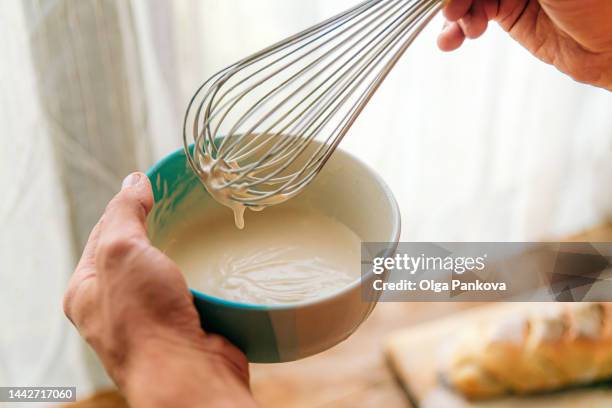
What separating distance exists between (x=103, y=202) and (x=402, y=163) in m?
0.44

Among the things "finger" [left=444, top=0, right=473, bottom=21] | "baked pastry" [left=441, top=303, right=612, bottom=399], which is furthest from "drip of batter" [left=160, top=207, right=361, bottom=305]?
"baked pastry" [left=441, top=303, right=612, bottom=399]

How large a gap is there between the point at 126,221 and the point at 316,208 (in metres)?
0.20

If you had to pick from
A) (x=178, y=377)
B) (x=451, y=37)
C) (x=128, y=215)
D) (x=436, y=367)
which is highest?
(x=451, y=37)

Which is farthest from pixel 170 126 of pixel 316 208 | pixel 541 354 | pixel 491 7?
pixel 541 354

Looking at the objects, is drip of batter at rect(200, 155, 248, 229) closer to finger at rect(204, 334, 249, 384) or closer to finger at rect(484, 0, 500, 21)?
finger at rect(204, 334, 249, 384)

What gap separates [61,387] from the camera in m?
0.94

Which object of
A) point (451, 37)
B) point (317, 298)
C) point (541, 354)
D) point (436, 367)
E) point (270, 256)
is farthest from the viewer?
point (436, 367)

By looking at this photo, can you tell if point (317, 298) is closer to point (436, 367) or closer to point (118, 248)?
point (118, 248)

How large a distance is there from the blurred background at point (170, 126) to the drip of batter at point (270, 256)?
270 millimetres

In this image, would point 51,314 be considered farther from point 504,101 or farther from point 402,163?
point 504,101

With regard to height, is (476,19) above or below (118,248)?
above

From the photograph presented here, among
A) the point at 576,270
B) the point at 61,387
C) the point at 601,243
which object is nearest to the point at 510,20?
the point at 576,270

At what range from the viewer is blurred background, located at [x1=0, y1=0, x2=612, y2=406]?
0.72 meters

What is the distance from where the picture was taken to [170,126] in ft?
2.67
